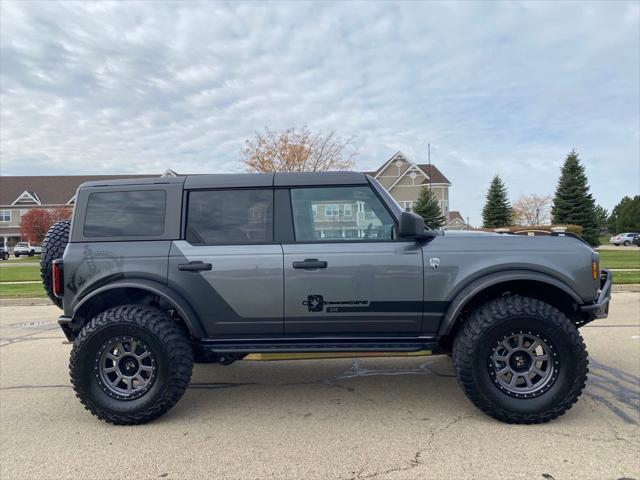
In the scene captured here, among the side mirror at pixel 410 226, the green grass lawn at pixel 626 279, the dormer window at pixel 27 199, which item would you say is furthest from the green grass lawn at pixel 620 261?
the dormer window at pixel 27 199

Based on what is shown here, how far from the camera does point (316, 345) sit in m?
3.71

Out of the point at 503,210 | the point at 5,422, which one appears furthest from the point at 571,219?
the point at 5,422

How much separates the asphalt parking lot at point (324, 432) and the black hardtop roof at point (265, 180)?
1945mm

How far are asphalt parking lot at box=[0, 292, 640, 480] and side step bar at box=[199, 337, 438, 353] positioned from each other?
0.55m

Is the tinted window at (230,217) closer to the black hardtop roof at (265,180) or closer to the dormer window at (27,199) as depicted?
the black hardtop roof at (265,180)

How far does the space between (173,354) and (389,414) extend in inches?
72.0

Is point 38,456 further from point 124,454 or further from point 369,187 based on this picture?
point 369,187

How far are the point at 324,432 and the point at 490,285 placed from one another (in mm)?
1718

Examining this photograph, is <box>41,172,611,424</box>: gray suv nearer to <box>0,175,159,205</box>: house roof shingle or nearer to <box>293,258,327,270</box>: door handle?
<box>293,258,327,270</box>: door handle

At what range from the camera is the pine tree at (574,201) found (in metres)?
34.2

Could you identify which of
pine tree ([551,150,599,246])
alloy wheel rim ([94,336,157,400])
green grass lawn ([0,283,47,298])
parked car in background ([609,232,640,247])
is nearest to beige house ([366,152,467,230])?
pine tree ([551,150,599,246])

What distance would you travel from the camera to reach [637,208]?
57.2 meters

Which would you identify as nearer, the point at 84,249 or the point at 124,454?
the point at 124,454

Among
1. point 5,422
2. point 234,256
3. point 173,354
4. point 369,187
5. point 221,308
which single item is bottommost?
point 5,422
